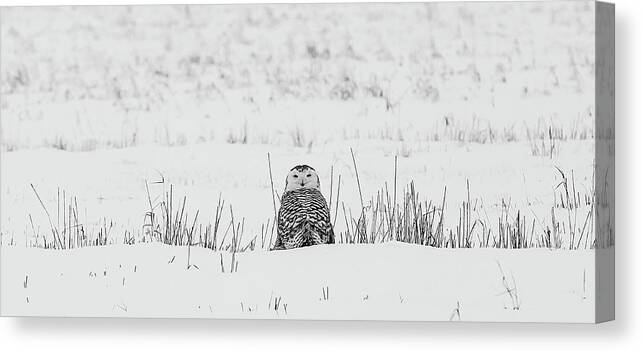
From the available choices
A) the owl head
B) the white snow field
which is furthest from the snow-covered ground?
the owl head

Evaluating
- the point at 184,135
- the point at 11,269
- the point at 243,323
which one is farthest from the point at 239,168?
the point at 11,269

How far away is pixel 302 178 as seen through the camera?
495 centimetres

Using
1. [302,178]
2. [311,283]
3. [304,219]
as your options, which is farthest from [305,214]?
[311,283]

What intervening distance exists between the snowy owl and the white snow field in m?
0.03

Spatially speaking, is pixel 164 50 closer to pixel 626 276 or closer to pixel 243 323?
pixel 243 323

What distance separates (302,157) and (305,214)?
0.62 ft

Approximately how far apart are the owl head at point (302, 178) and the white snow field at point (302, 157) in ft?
0.10

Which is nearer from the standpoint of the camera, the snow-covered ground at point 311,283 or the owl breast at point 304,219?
the snow-covered ground at point 311,283

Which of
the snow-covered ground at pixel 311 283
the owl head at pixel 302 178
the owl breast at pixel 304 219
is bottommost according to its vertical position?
the snow-covered ground at pixel 311 283

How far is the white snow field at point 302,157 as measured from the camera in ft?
15.8

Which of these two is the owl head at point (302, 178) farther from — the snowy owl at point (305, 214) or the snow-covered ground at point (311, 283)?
the snow-covered ground at point (311, 283)

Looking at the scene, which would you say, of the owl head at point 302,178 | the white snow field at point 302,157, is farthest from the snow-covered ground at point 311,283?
the owl head at point 302,178

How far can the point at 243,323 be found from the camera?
16.6 feet

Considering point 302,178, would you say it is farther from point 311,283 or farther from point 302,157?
point 311,283
